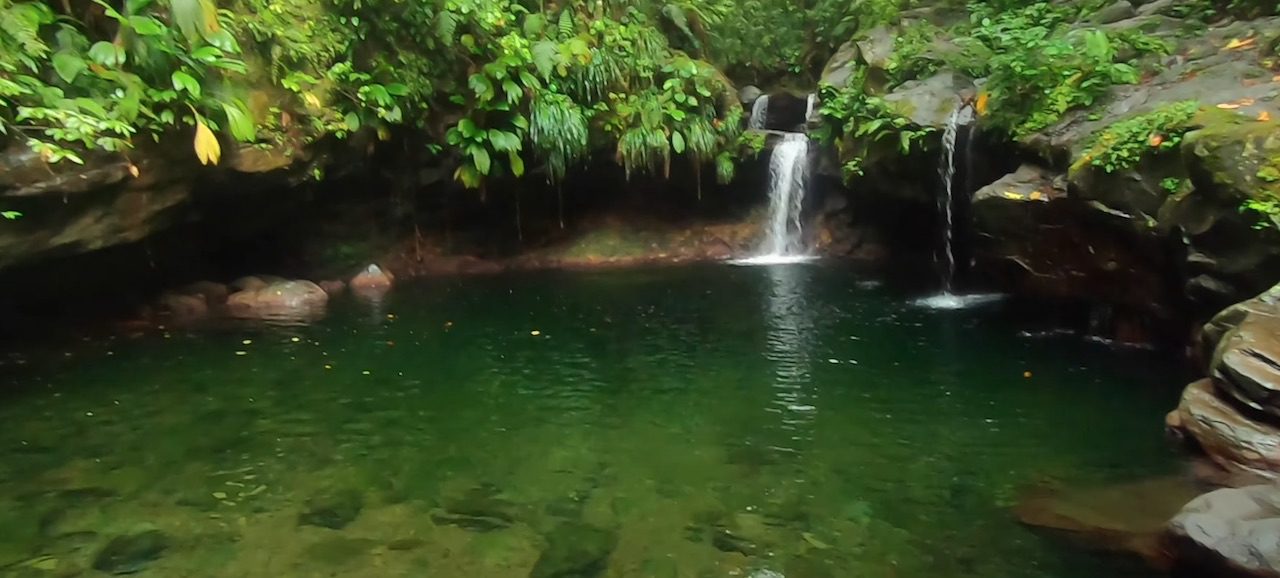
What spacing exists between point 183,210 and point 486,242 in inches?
217

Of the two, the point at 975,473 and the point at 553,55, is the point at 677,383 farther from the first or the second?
the point at 553,55

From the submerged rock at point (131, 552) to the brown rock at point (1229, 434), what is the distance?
6229 mm

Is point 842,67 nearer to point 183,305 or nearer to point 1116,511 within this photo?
point 1116,511

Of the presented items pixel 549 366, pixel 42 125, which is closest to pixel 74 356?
pixel 42 125

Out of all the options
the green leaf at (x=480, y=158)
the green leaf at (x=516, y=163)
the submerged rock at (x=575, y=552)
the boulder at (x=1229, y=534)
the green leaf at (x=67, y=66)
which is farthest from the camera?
the green leaf at (x=516, y=163)

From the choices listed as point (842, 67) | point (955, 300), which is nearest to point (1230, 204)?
point (955, 300)

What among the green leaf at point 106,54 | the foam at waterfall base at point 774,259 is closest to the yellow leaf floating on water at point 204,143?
the green leaf at point 106,54

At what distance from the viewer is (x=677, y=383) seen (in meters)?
7.68

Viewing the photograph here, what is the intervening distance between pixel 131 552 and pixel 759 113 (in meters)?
12.3

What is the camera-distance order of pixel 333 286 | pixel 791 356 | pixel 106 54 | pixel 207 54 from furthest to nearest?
pixel 333 286, pixel 791 356, pixel 207 54, pixel 106 54

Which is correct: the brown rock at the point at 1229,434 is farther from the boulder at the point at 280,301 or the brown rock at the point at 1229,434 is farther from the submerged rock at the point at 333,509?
the boulder at the point at 280,301

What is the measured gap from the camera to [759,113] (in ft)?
49.2

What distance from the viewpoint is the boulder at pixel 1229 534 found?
396 centimetres

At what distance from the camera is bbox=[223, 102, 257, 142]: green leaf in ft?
26.1
